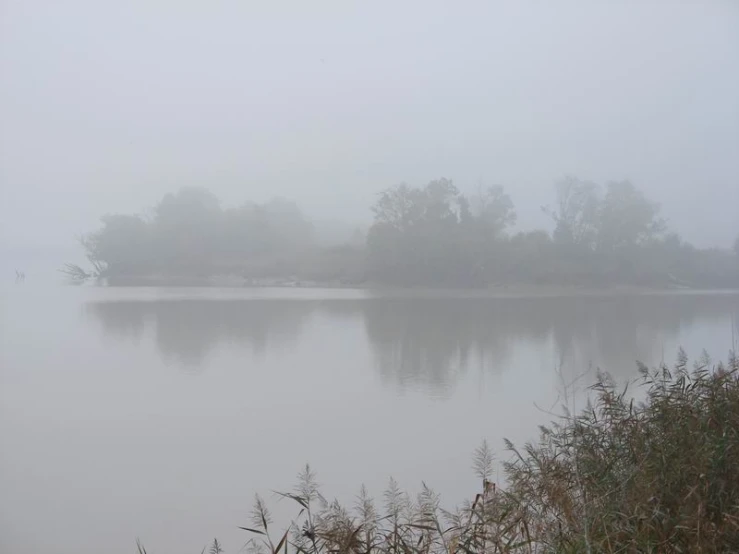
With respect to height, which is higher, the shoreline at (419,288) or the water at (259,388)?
the shoreline at (419,288)

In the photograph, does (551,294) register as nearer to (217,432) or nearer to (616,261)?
(616,261)

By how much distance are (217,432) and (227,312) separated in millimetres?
1648

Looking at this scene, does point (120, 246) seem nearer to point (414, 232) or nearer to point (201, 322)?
point (201, 322)

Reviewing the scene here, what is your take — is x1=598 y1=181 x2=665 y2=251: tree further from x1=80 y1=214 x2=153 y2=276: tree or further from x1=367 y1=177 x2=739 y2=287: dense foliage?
x1=80 y1=214 x2=153 y2=276: tree

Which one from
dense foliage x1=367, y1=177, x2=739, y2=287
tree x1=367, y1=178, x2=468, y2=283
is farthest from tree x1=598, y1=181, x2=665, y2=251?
tree x1=367, y1=178, x2=468, y2=283

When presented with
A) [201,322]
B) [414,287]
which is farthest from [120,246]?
[414,287]

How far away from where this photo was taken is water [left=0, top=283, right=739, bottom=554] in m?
2.25

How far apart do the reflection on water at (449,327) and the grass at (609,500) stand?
4.26 feet

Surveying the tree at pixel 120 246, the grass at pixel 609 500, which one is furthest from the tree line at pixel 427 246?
the grass at pixel 609 500

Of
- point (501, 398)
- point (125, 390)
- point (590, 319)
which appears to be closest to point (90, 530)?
point (125, 390)

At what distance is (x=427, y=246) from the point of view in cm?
400

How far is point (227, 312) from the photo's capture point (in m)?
4.20

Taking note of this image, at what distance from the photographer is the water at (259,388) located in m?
2.25

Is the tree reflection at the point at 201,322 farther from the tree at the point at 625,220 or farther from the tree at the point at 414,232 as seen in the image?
the tree at the point at 625,220
